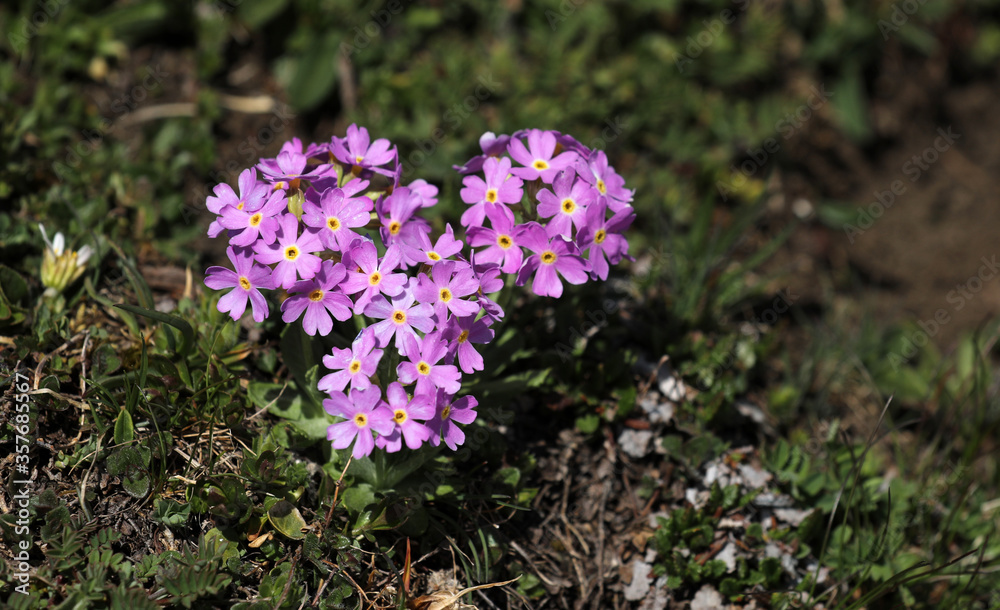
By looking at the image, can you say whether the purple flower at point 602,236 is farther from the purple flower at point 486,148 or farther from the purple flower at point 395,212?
the purple flower at point 395,212

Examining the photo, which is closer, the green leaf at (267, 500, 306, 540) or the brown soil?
the green leaf at (267, 500, 306, 540)

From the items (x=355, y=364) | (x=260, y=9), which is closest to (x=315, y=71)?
(x=260, y=9)

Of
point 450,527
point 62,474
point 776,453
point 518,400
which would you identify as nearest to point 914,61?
point 776,453

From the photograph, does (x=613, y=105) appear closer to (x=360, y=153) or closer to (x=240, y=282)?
(x=360, y=153)

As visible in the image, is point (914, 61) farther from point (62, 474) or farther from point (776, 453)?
point (62, 474)

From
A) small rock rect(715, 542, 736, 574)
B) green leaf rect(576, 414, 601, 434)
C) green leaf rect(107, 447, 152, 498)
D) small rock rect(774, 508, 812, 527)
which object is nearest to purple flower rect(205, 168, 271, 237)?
green leaf rect(107, 447, 152, 498)

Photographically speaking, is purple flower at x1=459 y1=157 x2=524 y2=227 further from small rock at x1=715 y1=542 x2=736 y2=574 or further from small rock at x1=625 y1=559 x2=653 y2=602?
small rock at x1=715 y1=542 x2=736 y2=574
